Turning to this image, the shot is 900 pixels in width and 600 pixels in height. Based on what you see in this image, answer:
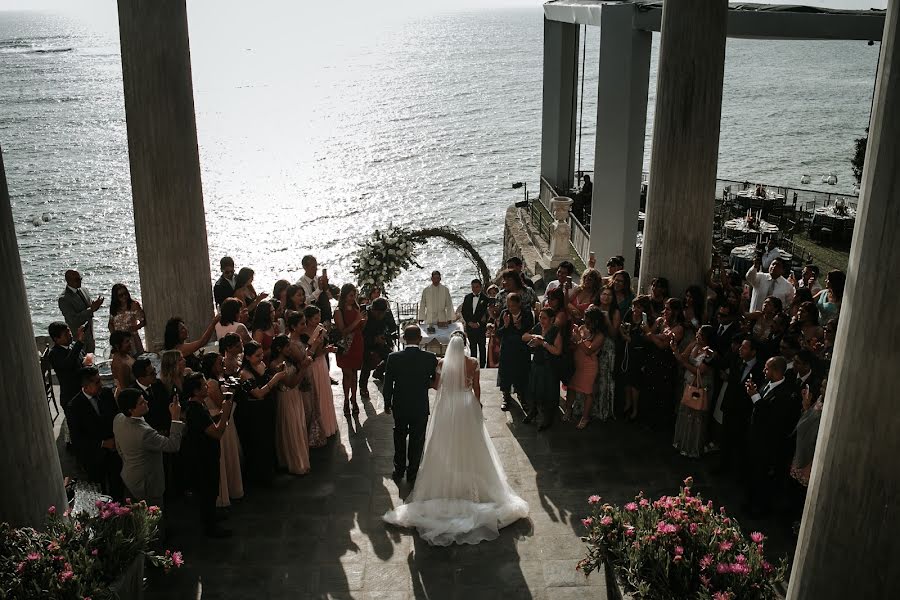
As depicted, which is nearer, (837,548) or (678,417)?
(837,548)

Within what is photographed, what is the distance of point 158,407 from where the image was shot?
696cm

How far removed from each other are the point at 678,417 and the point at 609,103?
279 inches

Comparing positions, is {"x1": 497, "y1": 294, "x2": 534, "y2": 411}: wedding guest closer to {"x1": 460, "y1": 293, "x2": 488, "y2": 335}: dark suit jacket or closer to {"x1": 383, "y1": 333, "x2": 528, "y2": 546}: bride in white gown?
{"x1": 460, "y1": 293, "x2": 488, "y2": 335}: dark suit jacket

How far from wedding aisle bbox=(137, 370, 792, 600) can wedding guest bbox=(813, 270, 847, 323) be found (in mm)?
2265

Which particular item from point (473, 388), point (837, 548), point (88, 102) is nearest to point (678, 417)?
point (473, 388)

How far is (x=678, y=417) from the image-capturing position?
8539mm

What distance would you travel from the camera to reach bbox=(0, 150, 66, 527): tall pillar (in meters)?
5.15

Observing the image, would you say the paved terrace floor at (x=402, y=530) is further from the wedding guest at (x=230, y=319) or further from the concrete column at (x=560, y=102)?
the concrete column at (x=560, y=102)

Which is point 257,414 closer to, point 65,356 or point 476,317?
point 65,356

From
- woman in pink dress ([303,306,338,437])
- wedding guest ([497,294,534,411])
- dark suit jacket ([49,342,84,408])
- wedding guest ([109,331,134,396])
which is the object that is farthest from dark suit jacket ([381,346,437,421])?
dark suit jacket ([49,342,84,408])

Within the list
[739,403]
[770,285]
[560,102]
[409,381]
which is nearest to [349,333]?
[409,381]

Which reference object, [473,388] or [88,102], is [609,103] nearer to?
[473,388]

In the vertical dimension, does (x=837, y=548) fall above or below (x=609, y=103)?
below

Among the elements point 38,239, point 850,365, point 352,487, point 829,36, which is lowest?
point 38,239
